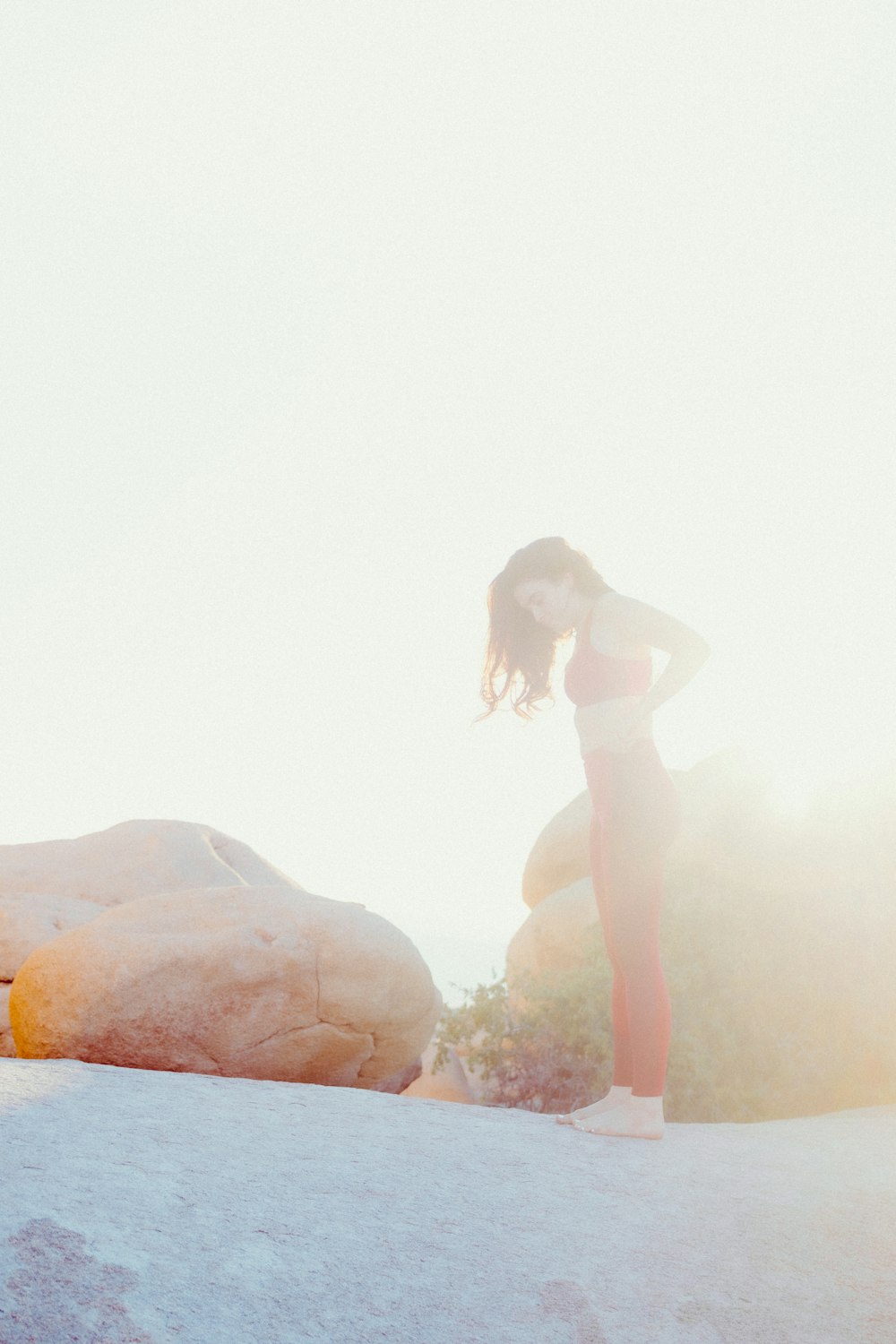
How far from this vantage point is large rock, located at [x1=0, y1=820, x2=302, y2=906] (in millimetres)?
10203

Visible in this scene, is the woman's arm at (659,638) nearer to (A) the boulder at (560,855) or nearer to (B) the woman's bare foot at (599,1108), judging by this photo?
(B) the woman's bare foot at (599,1108)

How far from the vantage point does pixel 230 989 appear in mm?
6535

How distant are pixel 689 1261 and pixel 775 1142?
200 cm

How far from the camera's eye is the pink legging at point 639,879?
4504 mm

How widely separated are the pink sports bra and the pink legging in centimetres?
25

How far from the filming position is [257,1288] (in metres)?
2.46

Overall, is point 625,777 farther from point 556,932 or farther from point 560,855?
point 560,855

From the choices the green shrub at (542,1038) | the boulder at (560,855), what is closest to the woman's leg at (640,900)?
the green shrub at (542,1038)

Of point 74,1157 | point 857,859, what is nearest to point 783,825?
point 857,859

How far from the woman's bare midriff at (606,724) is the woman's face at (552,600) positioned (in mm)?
436

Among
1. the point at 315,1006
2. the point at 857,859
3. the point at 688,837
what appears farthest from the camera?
the point at 688,837

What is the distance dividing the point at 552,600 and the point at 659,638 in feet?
1.77

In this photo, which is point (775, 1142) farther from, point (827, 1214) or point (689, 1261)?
point (689, 1261)

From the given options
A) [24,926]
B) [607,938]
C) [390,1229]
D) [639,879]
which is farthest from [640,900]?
[24,926]
